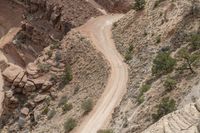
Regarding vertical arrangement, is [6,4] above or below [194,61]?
above

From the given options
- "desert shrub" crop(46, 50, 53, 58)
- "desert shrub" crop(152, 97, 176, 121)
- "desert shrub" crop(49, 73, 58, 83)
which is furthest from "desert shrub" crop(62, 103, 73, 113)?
"desert shrub" crop(152, 97, 176, 121)

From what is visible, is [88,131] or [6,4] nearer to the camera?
[88,131]

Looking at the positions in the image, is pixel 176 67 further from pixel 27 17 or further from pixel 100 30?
pixel 27 17

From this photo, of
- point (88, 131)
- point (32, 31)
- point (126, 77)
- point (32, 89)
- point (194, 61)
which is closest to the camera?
point (194, 61)

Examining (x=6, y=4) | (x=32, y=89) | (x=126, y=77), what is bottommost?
(x=126, y=77)

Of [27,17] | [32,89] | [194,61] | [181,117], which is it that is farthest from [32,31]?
[181,117]

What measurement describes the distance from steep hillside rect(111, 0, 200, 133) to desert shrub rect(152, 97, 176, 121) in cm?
4

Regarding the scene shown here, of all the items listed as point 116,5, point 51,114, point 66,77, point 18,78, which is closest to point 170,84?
point 51,114

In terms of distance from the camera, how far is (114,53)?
53.3 m

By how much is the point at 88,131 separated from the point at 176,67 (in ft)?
28.9

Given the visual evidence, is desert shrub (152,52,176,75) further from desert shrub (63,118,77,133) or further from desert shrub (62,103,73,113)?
desert shrub (62,103,73,113)

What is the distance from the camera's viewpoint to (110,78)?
4838 cm

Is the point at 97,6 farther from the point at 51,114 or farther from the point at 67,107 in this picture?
the point at 67,107

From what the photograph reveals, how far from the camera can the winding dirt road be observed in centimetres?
4262
